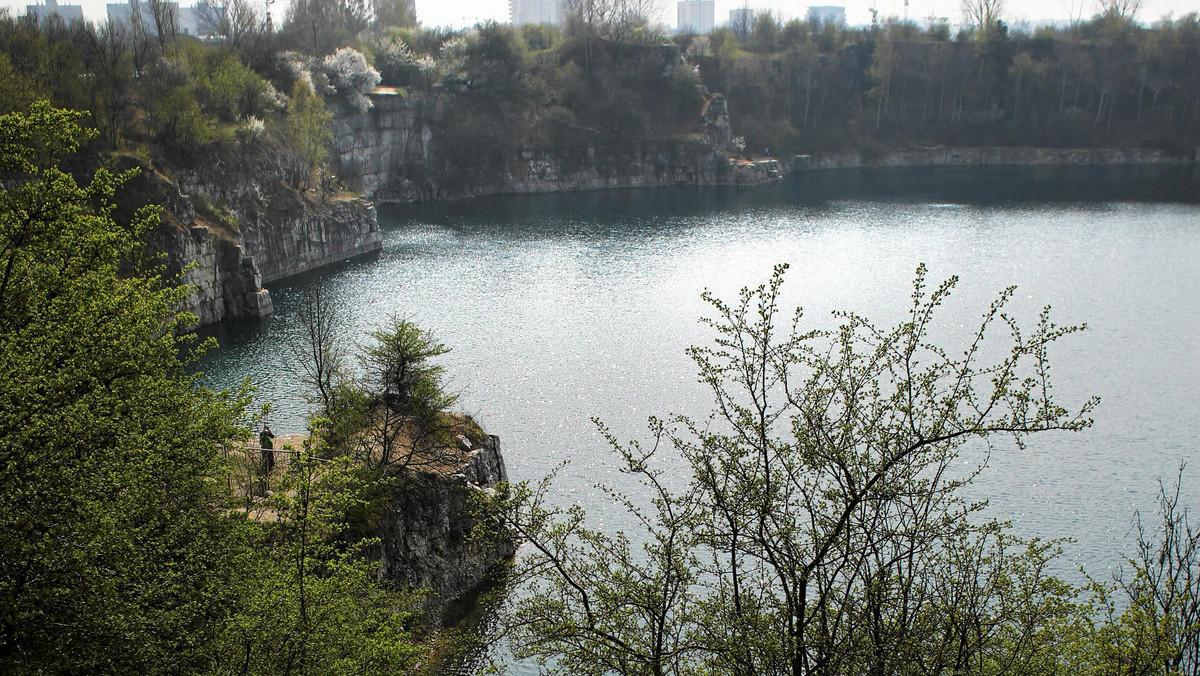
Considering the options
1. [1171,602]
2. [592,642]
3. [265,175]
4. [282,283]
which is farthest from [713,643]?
[265,175]

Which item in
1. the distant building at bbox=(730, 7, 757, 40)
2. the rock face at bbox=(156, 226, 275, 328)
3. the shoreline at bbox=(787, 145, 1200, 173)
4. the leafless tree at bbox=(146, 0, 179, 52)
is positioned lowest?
the rock face at bbox=(156, 226, 275, 328)

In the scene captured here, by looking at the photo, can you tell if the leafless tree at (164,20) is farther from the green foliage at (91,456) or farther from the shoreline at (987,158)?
the shoreline at (987,158)

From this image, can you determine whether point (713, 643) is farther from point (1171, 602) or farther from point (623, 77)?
point (623, 77)

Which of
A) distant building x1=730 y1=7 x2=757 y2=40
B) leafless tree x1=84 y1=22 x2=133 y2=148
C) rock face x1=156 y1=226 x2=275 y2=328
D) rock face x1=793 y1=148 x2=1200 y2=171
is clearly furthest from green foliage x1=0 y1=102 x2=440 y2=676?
distant building x1=730 y1=7 x2=757 y2=40

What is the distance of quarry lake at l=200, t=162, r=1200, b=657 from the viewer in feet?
110

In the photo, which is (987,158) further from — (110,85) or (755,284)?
(110,85)

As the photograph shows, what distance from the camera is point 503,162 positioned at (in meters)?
108

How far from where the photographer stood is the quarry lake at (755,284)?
110ft

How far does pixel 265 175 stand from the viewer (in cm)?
6606

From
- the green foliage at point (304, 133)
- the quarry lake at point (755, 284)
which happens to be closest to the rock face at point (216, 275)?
the quarry lake at point (755, 284)

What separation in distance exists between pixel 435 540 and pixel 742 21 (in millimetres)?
142317

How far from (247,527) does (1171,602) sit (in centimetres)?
1596

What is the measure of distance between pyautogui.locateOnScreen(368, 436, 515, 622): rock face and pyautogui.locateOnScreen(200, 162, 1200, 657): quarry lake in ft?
14.8

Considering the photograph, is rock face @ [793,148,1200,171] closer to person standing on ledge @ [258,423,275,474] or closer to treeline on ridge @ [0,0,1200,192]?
treeline on ridge @ [0,0,1200,192]
